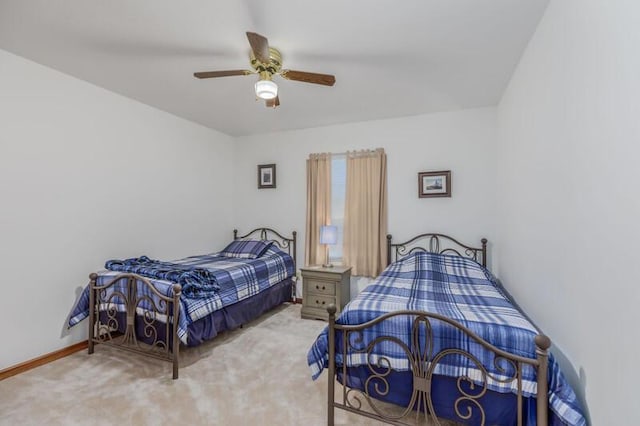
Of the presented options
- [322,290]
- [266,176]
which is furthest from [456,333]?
[266,176]

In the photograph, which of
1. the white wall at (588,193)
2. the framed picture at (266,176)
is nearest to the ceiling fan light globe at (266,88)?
the white wall at (588,193)

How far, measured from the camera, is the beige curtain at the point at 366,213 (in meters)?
3.90

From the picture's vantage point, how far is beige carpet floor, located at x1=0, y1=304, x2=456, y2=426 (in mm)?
1913

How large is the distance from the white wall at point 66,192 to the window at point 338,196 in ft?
6.89

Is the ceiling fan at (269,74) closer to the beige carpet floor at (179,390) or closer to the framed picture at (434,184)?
the framed picture at (434,184)

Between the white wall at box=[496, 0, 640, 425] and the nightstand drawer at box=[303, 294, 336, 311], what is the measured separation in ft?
6.96

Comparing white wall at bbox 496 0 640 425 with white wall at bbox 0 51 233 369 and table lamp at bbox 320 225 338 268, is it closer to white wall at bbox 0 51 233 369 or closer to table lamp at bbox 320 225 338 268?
table lamp at bbox 320 225 338 268

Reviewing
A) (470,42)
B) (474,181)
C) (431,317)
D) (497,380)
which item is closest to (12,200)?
(431,317)

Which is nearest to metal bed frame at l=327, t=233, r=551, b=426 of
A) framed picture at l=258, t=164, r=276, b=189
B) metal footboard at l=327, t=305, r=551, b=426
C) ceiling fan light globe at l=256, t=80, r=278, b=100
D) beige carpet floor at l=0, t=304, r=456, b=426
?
metal footboard at l=327, t=305, r=551, b=426

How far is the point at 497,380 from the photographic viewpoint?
58.1 inches

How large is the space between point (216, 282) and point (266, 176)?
217 cm

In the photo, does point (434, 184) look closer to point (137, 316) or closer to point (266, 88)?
point (266, 88)

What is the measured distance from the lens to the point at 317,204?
14.0 ft

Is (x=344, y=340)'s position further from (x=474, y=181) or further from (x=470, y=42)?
(x=474, y=181)
